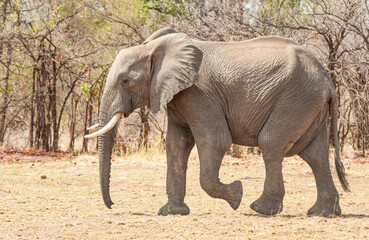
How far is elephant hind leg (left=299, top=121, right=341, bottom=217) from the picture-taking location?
7.29 m

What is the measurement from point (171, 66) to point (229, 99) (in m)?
0.75

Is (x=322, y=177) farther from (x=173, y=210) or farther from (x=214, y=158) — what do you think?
(x=173, y=210)

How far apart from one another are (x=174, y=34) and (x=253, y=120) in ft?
4.36

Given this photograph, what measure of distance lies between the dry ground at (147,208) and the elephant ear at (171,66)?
1381 millimetres

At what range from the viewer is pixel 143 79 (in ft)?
23.4

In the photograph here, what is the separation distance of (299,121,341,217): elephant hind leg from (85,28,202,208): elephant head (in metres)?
1.68

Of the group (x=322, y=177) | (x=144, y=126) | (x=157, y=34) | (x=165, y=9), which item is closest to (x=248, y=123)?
(x=322, y=177)

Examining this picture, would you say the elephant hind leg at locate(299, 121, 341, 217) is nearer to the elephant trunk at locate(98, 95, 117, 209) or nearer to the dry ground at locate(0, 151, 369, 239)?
the dry ground at locate(0, 151, 369, 239)

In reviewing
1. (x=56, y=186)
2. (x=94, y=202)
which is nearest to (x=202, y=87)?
(x=94, y=202)

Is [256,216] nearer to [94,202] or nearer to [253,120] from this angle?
[253,120]

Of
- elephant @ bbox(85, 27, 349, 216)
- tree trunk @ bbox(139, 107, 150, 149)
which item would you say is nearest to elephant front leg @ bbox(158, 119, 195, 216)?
elephant @ bbox(85, 27, 349, 216)

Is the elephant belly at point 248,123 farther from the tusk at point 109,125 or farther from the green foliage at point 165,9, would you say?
the green foliage at point 165,9

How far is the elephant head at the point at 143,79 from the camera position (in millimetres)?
6961

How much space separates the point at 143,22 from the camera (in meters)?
20.0
